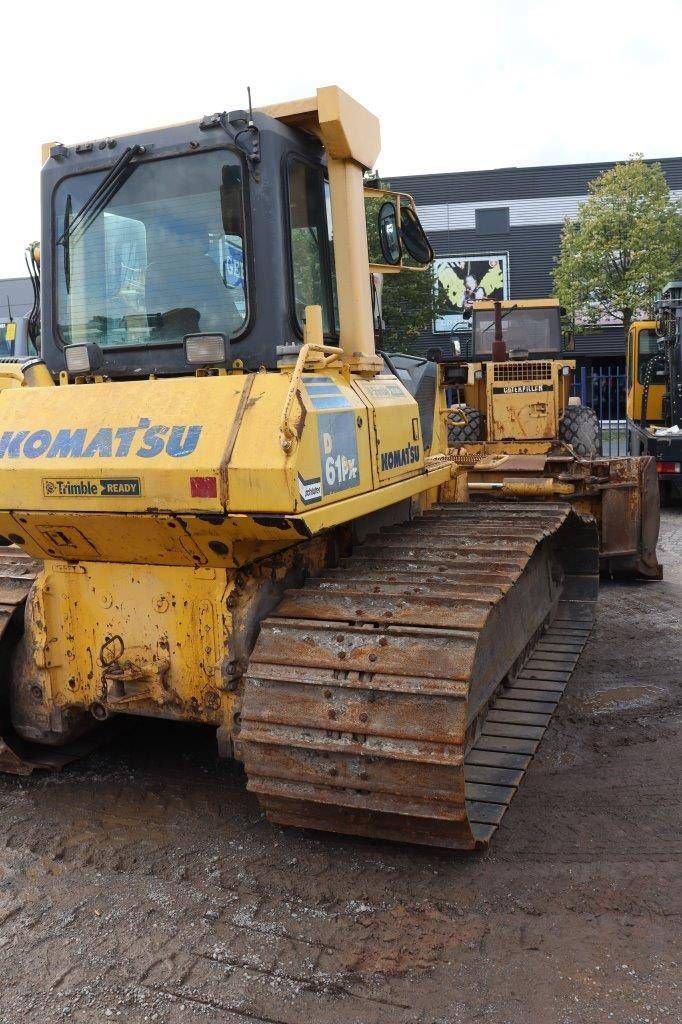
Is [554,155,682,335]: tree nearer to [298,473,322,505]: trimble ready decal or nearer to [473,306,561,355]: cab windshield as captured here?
[473,306,561,355]: cab windshield

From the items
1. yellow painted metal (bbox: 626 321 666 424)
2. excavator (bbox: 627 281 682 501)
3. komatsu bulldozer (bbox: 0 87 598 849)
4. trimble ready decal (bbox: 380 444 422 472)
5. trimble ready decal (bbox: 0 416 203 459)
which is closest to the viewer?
komatsu bulldozer (bbox: 0 87 598 849)

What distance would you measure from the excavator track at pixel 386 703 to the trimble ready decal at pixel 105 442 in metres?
0.77

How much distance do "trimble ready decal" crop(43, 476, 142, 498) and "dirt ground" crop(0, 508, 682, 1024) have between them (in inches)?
56.4

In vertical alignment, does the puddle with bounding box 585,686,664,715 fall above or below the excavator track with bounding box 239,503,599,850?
below

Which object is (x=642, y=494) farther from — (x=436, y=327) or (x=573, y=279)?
(x=436, y=327)

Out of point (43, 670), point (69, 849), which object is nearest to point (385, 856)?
point (69, 849)

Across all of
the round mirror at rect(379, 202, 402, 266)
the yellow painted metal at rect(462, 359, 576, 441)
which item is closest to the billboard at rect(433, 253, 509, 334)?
the yellow painted metal at rect(462, 359, 576, 441)

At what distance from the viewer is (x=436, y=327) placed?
92.7 ft

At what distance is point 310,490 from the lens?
319cm

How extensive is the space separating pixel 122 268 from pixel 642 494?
17.3 ft

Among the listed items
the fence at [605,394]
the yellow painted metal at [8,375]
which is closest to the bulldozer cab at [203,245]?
the yellow painted metal at [8,375]

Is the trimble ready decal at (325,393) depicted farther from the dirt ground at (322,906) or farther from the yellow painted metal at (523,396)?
the yellow painted metal at (523,396)

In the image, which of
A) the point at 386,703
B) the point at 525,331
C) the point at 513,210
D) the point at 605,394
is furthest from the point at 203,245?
the point at 513,210

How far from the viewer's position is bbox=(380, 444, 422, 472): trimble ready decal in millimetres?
4008
